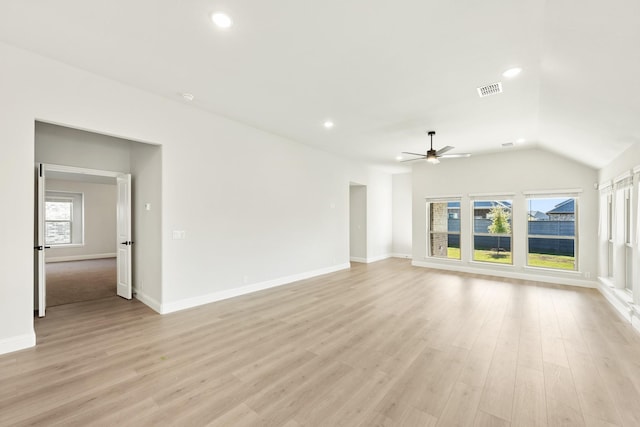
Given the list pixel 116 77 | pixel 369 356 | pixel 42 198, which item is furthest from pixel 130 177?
pixel 369 356

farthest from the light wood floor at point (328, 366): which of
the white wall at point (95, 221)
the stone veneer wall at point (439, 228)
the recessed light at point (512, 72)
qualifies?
the white wall at point (95, 221)

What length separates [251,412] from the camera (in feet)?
6.71

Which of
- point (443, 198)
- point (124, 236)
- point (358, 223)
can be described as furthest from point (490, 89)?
point (124, 236)

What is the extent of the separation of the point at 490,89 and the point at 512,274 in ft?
16.6

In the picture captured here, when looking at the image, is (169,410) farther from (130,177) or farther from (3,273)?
(130,177)

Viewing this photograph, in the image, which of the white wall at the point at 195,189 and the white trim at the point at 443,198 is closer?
the white wall at the point at 195,189

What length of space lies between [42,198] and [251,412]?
4.22m

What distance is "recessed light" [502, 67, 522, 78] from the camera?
309cm

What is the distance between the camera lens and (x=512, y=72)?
315 centimetres

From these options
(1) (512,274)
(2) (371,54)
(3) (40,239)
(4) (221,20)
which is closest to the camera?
(4) (221,20)

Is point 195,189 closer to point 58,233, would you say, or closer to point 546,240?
point 546,240

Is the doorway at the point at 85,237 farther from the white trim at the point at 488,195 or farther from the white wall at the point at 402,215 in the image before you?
the white wall at the point at 402,215

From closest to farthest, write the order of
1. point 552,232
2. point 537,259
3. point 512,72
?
point 512,72 < point 552,232 < point 537,259

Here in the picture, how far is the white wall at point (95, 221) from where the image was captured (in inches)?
382
